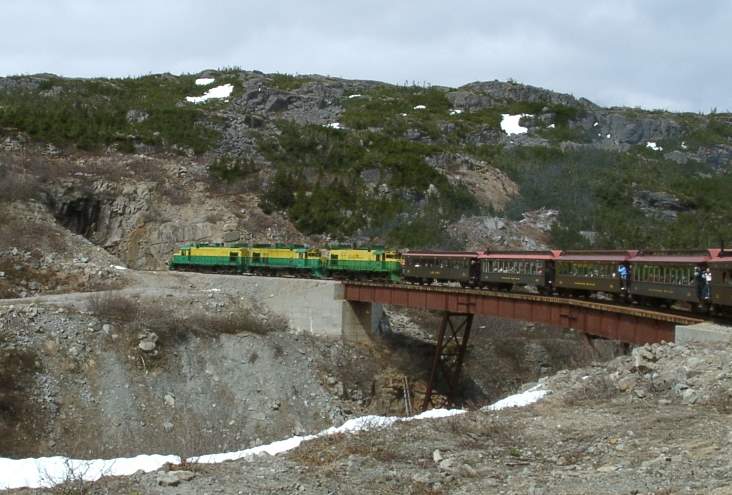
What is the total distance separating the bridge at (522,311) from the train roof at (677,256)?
1972 mm

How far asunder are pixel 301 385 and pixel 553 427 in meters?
23.5

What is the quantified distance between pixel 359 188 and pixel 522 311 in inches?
1668

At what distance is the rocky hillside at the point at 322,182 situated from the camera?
192ft

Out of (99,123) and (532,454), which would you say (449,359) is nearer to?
(532,454)

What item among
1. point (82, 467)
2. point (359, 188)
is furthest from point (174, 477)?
point (359, 188)

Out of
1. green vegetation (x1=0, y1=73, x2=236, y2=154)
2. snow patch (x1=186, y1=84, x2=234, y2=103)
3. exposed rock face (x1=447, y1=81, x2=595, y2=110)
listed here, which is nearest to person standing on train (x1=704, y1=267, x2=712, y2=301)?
green vegetation (x1=0, y1=73, x2=236, y2=154)

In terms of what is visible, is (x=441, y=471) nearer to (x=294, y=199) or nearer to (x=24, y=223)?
(x=24, y=223)

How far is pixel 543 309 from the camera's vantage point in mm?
28625

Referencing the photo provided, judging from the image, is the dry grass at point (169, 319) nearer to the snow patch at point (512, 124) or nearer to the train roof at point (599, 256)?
the train roof at point (599, 256)

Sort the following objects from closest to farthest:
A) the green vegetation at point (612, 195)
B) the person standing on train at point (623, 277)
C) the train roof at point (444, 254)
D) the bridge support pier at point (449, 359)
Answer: the person standing on train at point (623, 277), the bridge support pier at point (449, 359), the train roof at point (444, 254), the green vegetation at point (612, 195)

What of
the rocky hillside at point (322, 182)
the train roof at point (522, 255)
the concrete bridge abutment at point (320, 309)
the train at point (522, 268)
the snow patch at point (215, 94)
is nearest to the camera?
the train at point (522, 268)

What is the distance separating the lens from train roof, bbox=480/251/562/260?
32.7 meters

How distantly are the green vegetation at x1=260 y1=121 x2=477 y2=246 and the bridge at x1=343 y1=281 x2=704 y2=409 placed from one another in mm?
22049

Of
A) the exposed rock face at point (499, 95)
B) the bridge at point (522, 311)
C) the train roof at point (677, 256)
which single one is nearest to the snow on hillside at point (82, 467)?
the bridge at point (522, 311)
